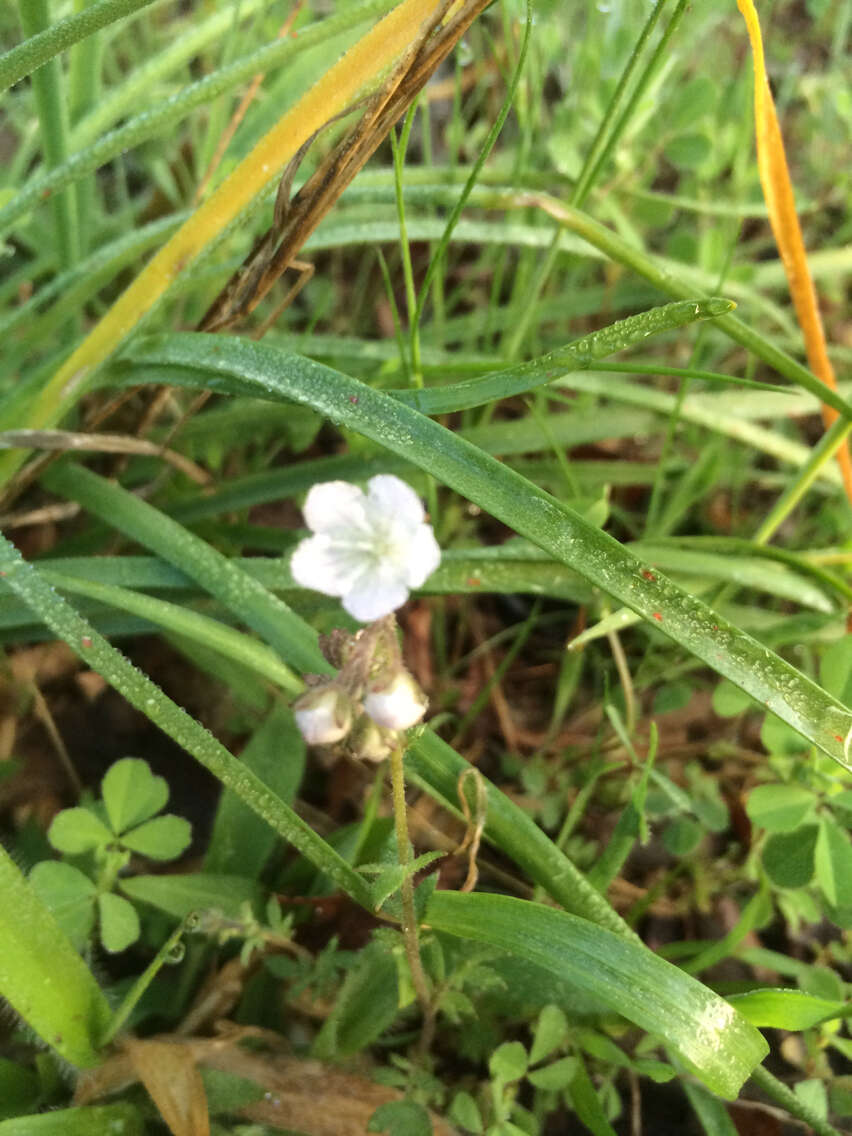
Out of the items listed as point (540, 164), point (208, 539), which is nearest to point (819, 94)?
point (540, 164)

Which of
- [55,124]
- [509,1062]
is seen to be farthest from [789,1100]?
[55,124]

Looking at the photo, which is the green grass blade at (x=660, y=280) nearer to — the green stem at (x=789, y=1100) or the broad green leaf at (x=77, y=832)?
the green stem at (x=789, y=1100)

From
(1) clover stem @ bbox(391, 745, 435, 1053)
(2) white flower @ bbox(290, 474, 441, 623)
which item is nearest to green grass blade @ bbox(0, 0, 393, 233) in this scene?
(2) white flower @ bbox(290, 474, 441, 623)

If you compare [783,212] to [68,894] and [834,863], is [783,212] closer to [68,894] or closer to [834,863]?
[834,863]

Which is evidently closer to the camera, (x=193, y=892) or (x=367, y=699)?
(x=367, y=699)

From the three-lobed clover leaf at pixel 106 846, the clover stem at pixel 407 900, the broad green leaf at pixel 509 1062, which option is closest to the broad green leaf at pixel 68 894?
the three-lobed clover leaf at pixel 106 846
